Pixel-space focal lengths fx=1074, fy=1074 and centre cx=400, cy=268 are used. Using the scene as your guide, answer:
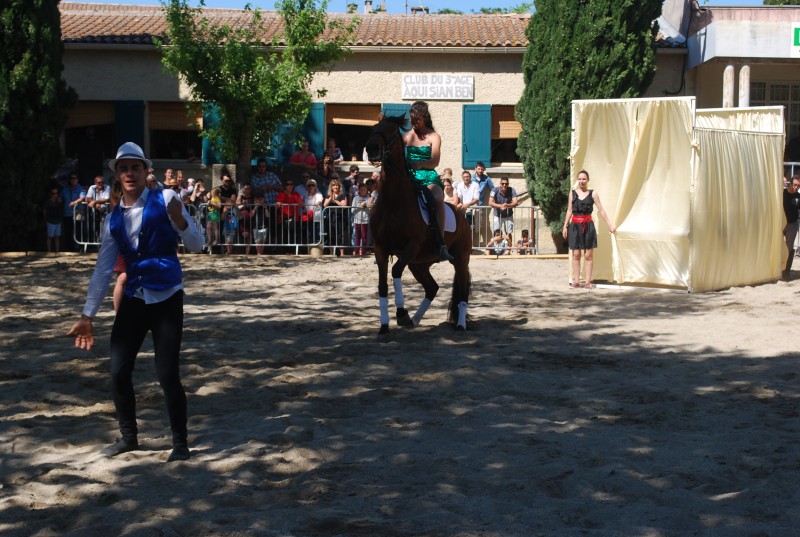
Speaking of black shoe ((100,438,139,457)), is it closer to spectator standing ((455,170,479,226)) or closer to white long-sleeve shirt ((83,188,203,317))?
white long-sleeve shirt ((83,188,203,317))

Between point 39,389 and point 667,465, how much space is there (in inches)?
196

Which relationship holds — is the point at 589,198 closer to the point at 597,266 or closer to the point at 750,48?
the point at 597,266

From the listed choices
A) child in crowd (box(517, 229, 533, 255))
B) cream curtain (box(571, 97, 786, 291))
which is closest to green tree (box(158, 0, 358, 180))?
child in crowd (box(517, 229, 533, 255))

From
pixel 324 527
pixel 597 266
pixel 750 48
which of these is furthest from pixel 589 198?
pixel 324 527

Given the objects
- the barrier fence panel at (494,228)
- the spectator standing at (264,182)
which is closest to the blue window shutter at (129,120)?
the spectator standing at (264,182)

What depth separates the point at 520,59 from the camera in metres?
25.3

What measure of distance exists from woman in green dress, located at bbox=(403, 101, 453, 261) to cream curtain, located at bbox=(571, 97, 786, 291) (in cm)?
537

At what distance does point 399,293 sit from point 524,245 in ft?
36.9

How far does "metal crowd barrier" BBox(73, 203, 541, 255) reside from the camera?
21656mm

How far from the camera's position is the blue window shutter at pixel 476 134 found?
995 inches

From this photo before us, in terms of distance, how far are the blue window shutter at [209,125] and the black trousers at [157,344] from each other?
55.9 feet

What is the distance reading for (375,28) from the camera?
1073 inches

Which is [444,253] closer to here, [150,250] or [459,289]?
[459,289]

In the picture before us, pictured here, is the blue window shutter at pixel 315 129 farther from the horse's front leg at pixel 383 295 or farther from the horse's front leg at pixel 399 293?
the horse's front leg at pixel 383 295
